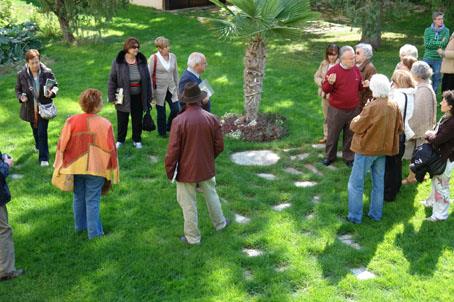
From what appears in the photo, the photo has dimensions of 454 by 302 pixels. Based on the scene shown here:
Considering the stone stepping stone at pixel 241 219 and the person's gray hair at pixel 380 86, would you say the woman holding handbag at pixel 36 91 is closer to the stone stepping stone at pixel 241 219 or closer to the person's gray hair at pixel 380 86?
the stone stepping stone at pixel 241 219

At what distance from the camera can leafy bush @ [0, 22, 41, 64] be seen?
547 inches

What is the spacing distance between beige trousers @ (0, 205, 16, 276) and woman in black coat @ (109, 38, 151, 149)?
10.4 feet

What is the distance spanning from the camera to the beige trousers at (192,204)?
19.1 ft

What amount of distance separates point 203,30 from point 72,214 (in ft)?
38.0

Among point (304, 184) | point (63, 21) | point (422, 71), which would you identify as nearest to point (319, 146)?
point (304, 184)

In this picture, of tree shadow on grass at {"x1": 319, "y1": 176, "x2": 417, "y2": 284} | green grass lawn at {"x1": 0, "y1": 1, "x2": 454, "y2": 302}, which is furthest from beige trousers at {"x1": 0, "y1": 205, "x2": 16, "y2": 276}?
tree shadow on grass at {"x1": 319, "y1": 176, "x2": 417, "y2": 284}

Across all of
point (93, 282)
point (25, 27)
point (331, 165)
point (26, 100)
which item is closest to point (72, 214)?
point (93, 282)

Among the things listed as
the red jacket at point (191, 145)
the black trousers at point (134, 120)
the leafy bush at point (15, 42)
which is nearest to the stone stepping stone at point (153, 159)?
the black trousers at point (134, 120)

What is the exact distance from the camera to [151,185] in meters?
7.43

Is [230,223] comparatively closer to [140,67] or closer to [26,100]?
[140,67]

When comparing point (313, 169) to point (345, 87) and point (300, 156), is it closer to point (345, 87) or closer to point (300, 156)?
point (300, 156)

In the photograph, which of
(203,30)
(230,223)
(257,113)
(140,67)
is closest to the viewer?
(230,223)

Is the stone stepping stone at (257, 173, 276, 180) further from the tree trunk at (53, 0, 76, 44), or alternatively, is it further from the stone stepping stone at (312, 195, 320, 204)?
the tree trunk at (53, 0, 76, 44)

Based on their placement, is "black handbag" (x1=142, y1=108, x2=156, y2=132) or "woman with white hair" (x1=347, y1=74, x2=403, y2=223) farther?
"black handbag" (x1=142, y1=108, x2=156, y2=132)
